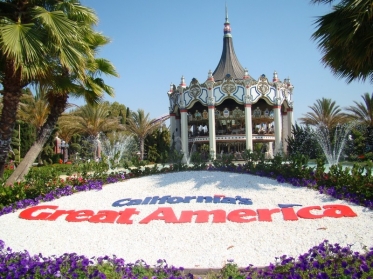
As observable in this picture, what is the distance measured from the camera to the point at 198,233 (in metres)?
7.06

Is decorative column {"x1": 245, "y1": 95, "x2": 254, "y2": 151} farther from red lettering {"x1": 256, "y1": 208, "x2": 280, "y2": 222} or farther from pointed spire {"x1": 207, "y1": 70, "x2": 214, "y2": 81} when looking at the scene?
red lettering {"x1": 256, "y1": 208, "x2": 280, "y2": 222}

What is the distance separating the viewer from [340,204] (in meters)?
8.29

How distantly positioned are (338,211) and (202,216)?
3103 mm

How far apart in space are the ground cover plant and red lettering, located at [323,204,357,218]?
1.83 feet

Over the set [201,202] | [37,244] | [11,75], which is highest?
[11,75]

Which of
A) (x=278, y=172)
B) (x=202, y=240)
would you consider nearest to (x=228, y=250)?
(x=202, y=240)

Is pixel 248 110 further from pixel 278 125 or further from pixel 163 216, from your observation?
pixel 163 216

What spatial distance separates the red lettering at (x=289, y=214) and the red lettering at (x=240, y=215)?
68 centimetres

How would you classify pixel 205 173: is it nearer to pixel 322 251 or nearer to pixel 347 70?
pixel 347 70

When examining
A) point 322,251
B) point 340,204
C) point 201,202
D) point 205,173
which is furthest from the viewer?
point 205,173

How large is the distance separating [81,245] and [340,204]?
596cm

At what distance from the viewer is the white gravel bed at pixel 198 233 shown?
6156 mm

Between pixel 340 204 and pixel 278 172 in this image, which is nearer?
pixel 340 204

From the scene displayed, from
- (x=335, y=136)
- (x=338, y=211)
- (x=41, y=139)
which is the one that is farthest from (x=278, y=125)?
(x=338, y=211)
